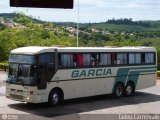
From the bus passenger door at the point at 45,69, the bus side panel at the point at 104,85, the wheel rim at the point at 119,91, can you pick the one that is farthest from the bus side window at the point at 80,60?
the wheel rim at the point at 119,91

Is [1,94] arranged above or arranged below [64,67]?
below

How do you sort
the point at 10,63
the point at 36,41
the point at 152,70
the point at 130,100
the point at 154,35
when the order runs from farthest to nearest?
the point at 154,35 < the point at 36,41 < the point at 152,70 < the point at 130,100 < the point at 10,63

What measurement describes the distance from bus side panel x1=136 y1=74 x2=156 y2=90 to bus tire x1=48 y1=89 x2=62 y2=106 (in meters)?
6.44

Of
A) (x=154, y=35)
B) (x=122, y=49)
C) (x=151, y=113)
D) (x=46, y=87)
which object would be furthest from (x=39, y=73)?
→ (x=154, y=35)

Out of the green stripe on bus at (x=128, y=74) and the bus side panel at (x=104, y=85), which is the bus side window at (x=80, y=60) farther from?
the green stripe on bus at (x=128, y=74)

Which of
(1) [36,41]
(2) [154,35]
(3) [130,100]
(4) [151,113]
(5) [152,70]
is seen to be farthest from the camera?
(2) [154,35]

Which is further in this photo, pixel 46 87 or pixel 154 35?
pixel 154 35

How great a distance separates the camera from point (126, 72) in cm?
2255

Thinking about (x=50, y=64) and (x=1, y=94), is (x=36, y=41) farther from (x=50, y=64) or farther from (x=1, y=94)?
(x=50, y=64)

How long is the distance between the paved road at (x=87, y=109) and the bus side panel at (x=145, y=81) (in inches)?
61.8

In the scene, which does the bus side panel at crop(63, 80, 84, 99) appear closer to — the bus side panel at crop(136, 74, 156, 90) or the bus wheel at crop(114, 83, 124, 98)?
the bus wheel at crop(114, 83, 124, 98)

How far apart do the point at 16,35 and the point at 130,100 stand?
4259 cm

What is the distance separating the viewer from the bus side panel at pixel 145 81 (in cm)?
2368

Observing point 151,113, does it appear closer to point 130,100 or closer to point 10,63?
point 130,100
